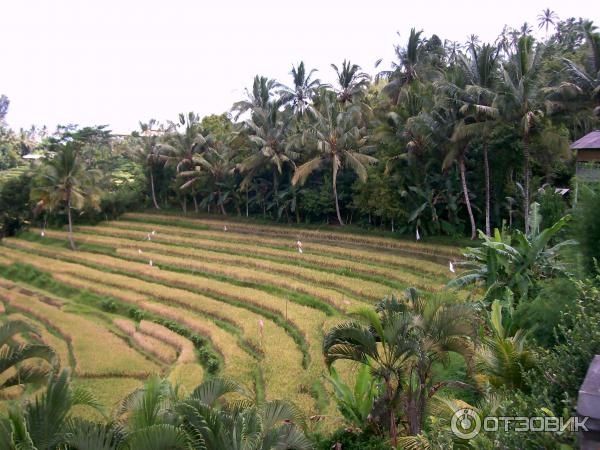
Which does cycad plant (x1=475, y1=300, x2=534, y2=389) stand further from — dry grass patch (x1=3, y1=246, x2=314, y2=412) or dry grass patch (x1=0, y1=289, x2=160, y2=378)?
dry grass patch (x1=0, y1=289, x2=160, y2=378)

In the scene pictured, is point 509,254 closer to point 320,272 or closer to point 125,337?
point 320,272

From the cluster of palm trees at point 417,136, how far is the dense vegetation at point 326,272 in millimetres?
118

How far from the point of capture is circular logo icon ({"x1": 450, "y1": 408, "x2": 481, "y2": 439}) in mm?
4859

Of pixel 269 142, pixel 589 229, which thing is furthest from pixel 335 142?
pixel 589 229

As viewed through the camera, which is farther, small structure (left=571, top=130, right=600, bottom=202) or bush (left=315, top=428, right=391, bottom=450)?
small structure (left=571, top=130, right=600, bottom=202)

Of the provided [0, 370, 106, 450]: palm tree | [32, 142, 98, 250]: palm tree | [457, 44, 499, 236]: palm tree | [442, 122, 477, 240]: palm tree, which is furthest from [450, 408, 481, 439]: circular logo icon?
[32, 142, 98, 250]: palm tree

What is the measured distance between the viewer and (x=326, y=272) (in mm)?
20203

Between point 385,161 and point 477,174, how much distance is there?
416 centimetres

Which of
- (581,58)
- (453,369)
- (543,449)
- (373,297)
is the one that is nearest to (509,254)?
(453,369)

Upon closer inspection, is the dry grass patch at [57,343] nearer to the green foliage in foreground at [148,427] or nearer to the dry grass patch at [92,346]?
the dry grass patch at [92,346]

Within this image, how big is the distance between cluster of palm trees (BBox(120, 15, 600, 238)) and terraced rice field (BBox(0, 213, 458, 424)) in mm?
2440

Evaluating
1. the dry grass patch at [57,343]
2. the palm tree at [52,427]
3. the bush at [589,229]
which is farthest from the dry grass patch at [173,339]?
the bush at [589,229]

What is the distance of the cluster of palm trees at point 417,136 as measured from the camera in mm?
17703

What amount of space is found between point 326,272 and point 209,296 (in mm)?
4773
